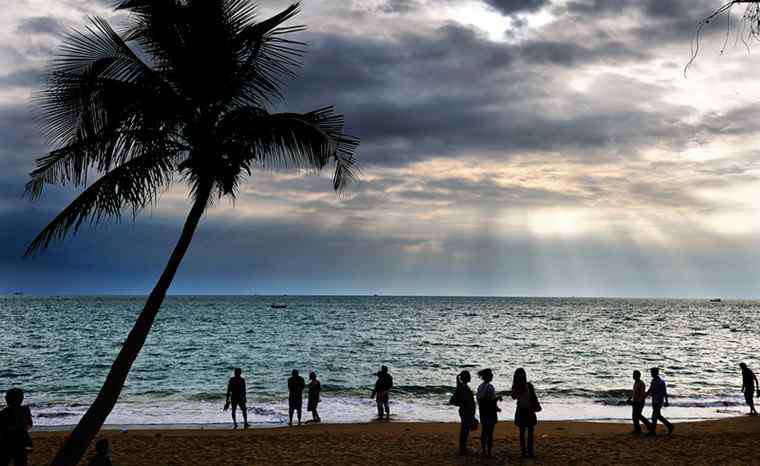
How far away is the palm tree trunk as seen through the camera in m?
8.17

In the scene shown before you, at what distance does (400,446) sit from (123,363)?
8.31m

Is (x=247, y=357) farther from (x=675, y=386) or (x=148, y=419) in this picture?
(x=675, y=386)

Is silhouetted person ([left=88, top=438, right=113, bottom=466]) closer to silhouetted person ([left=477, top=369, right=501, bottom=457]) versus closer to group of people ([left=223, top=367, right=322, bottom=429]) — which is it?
silhouetted person ([left=477, top=369, right=501, bottom=457])

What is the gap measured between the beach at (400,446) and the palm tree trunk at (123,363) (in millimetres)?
4736

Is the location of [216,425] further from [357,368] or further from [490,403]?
[357,368]

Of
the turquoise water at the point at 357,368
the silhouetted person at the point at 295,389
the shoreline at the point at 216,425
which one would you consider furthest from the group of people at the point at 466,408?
the turquoise water at the point at 357,368

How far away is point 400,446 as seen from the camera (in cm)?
1477

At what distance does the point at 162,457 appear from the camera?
13.2m

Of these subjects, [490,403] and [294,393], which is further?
[294,393]

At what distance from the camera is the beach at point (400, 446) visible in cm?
1294

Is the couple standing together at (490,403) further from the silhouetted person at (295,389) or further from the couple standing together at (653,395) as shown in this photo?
the silhouetted person at (295,389)

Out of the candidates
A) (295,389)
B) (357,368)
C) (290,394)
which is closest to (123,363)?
(295,389)

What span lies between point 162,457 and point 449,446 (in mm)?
6751

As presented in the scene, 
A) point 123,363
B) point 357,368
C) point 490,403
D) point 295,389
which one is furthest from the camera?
point 357,368
